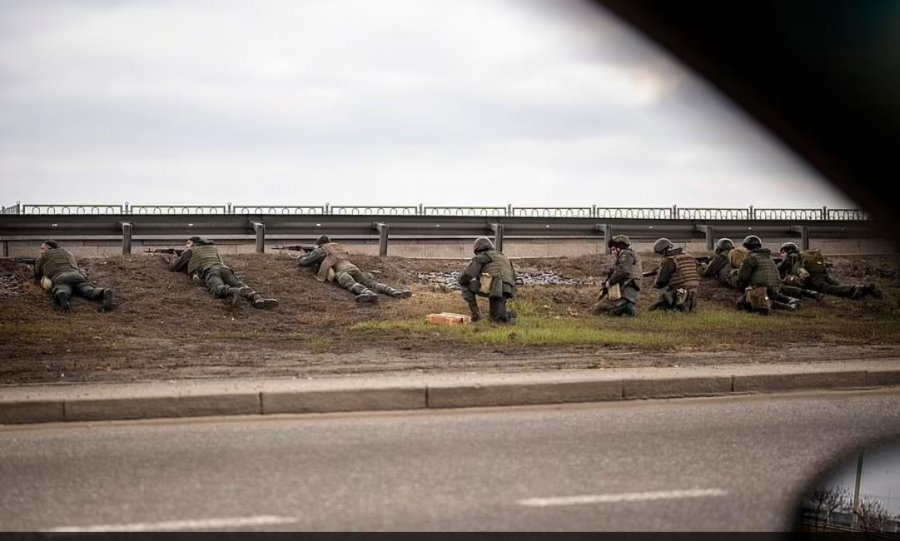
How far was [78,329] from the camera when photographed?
14.2 meters

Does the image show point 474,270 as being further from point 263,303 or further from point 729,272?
point 729,272

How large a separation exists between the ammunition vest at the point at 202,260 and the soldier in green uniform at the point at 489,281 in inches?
160

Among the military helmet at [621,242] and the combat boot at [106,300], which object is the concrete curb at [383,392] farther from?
the military helmet at [621,242]

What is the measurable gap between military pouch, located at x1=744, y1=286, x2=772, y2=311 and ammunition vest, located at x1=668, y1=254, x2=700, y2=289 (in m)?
1.32

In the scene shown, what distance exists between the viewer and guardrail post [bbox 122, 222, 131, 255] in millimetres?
19016

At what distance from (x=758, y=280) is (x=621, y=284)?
3317 millimetres

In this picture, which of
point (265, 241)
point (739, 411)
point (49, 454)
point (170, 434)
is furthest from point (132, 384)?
point (265, 241)

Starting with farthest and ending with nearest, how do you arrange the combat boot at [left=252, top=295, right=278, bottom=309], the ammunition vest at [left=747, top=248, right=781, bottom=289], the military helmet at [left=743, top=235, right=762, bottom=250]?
the military helmet at [left=743, top=235, right=762, bottom=250] < the ammunition vest at [left=747, top=248, right=781, bottom=289] < the combat boot at [left=252, top=295, right=278, bottom=309]

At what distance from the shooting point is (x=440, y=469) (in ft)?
23.2

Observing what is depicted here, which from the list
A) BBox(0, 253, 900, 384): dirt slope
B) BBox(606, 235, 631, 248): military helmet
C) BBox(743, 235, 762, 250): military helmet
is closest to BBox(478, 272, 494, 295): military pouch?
BBox(0, 253, 900, 384): dirt slope

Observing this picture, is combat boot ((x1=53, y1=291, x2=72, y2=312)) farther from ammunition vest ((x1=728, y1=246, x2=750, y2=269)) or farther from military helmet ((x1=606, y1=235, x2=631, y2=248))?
ammunition vest ((x1=728, y1=246, x2=750, y2=269))

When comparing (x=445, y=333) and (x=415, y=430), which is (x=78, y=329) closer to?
(x=445, y=333)

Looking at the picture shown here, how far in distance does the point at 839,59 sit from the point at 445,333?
43.6 ft

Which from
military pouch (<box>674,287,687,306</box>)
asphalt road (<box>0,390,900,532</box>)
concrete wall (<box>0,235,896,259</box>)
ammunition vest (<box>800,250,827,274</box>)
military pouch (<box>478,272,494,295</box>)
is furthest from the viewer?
ammunition vest (<box>800,250,827,274</box>)
